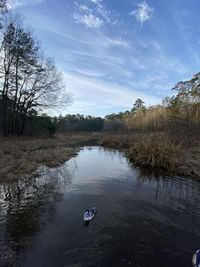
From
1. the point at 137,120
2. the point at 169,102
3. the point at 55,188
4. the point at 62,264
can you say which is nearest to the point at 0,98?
the point at 55,188

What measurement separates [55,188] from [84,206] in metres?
1.38

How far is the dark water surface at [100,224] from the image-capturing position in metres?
1.72

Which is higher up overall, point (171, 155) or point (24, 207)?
point (171, 155)

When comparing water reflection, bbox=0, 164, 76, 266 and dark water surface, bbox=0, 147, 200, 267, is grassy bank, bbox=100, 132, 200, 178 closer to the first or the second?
dark water surface, bbox=0, 147, 200, 267

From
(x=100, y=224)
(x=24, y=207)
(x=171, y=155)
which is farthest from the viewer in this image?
(x=171, y=155)

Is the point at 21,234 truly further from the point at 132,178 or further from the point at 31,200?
the point at 132,178

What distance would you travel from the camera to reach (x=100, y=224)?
238 centimetres

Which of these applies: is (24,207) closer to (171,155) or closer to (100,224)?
(100,224)

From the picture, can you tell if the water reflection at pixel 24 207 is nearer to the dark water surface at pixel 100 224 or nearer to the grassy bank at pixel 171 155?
the dark water surface at pixel 100 224

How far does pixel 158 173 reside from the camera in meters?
5.25

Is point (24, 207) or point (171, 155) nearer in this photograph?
Result: point (24, 207)

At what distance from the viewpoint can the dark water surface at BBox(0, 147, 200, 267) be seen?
172 cm

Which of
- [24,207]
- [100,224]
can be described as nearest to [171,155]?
[100,224]

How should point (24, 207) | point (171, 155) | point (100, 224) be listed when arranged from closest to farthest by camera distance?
point (100, 224) → point (24, 207) → point (171, 155)
